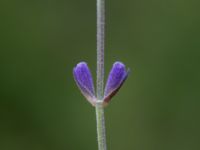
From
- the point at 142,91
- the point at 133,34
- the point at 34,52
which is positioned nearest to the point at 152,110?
the point at 142,91

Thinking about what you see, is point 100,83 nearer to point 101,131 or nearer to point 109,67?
point 101,131

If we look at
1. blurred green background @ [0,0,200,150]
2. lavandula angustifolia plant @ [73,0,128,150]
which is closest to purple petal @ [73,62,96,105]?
lavandula angustifolia plant @ [73,0,128,150]

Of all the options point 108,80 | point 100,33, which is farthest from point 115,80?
point 100,33

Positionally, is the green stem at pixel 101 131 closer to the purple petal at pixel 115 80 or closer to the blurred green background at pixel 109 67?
the purple petal at pixel 115 80

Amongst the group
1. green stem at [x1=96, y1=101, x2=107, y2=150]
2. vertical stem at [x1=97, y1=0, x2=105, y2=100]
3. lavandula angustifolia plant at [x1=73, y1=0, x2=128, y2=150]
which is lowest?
green stem at [x1=96, y1=101, x2=107, y2=150]

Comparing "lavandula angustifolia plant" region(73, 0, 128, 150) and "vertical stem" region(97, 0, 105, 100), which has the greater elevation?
"vertical stem" region(97, 0, 105, 100)

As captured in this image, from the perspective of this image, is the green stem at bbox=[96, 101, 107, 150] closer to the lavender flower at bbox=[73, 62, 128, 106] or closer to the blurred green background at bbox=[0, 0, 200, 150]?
the lavender flower at bbox=[73, 62, 128, 106]

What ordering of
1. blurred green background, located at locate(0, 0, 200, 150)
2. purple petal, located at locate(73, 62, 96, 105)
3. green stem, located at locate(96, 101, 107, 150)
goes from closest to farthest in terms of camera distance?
green stem, located at locate(96, 101, 107, 150) < purple petal, located at locate(73, 62, 96, 105) < blurred green background, located at locate(0, 0, 200, 150)

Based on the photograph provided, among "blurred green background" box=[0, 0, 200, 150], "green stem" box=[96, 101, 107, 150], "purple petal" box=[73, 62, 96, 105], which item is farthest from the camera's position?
"blurred green background" box=[0, 0, 200, 150]
